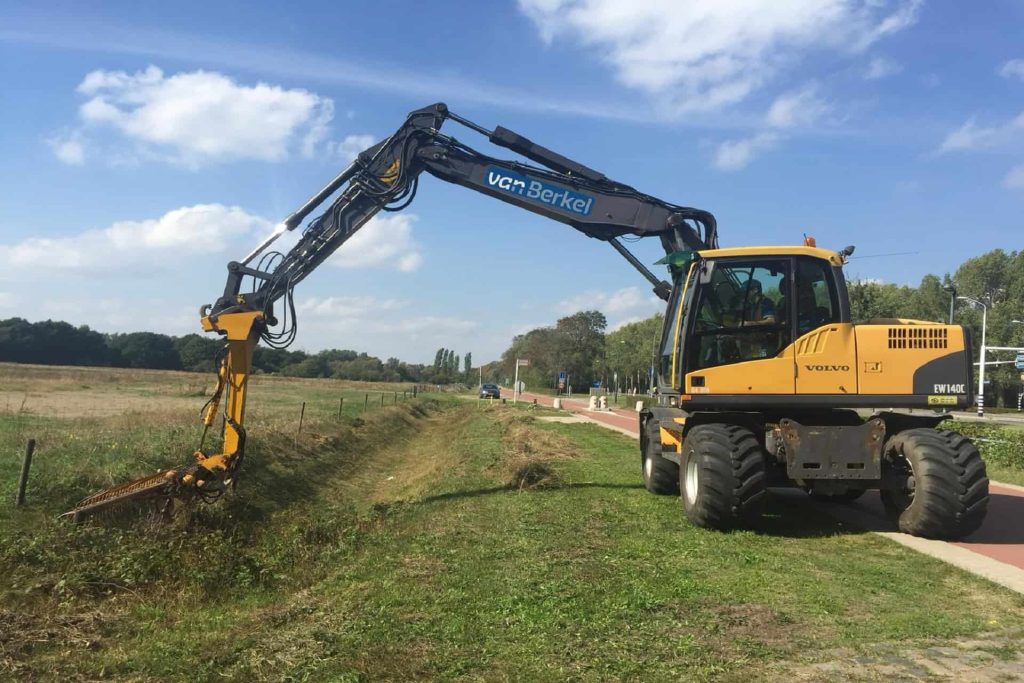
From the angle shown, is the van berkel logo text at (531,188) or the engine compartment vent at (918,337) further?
the van berkel logo text at (531,188)

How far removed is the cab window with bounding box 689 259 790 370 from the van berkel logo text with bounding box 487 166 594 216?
3238mm

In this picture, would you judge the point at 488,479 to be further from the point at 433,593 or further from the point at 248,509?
the point at 433,593

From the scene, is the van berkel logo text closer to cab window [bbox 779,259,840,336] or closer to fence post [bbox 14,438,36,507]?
cab window [bbox 779,259,840,336]

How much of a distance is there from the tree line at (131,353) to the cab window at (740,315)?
77208 millimetres

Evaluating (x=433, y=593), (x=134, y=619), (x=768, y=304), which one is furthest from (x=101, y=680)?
(x=768, y=304)

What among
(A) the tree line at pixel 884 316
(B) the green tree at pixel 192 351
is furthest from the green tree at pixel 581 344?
(B) the green tree at pixel 192 351

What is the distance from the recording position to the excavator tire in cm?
789

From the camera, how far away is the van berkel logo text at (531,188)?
1137cm

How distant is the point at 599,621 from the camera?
17.3ft

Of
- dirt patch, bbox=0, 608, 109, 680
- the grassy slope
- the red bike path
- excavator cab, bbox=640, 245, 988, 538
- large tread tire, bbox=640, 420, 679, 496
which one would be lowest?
dirt patch, bbox=0, 608, 109, 680

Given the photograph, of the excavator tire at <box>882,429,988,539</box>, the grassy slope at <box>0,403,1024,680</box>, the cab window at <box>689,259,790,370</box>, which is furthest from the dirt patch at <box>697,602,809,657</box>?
the cab window at <box>689,259,790,370</box>

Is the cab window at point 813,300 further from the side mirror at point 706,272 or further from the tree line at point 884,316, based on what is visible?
the tree line at point 884,316

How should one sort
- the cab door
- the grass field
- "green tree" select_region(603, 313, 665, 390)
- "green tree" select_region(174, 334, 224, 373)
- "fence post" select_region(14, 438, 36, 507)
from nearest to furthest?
the grass field → the cab door → "fence post" select_region(14, 438, 36, 507) → "green tree" select_region(603, 313, 665, 390) → "green tree" select_region(174, 334, 224, 373)

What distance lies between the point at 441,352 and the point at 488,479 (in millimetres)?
150248
